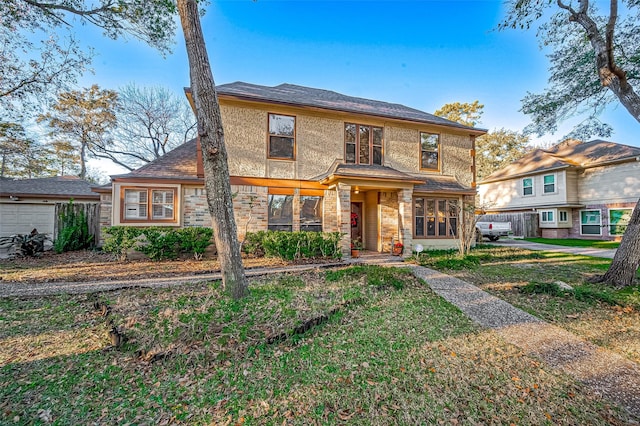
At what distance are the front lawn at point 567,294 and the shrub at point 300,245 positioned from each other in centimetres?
293

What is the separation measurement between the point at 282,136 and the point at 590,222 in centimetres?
2034

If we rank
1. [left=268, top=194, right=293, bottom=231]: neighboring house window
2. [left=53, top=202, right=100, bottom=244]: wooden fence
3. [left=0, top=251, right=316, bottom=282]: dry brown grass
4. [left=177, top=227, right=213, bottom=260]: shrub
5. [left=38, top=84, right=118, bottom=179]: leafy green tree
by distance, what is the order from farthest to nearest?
[left=38, top=84, right=118, bottom=179]: leafy green tree → [left=53, top=202, right=100, bottom=244]: wooden fence → [left=268, top=194, right=293, bottom=231]: neighboring house window → [left=177, top=227, right=213, bottom=260]: shrub → [left=0, top=251, right=316, bottom=282]: dry brown grass

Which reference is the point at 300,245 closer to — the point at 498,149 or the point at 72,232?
the point at 72,232

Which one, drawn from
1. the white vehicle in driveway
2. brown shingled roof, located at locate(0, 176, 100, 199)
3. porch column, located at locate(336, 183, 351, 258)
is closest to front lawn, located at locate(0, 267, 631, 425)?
porch column, located at locate(336, 183, 351, 258)

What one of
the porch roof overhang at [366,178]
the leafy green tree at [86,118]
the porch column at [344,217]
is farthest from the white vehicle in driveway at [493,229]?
the leafy green tree at [86,118]

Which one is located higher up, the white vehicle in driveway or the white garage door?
the white garage door

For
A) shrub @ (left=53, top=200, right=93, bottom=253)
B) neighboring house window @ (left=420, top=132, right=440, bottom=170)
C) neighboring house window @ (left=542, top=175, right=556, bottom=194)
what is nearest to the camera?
shrub @ (left=53, top=200, right=93, bottom=253)

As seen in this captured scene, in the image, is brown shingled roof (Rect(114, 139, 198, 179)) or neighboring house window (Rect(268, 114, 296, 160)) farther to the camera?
neighboring house window (Rect(268, 114, 296, 160))

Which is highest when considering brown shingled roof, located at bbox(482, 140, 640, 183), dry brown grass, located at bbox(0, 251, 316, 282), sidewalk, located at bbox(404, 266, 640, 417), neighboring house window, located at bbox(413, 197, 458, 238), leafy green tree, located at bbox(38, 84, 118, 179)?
leafy green tree, located at bbox(38, 84, 118, 179)

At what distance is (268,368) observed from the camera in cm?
287

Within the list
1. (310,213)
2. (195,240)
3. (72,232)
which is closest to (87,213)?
(72,232)

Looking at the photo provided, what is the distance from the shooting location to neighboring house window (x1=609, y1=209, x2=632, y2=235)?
1539cm

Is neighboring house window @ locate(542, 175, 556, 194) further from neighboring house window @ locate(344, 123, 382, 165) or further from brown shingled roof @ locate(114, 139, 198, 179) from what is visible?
brown shingled roof @ locate(114, 139, 198, 179)

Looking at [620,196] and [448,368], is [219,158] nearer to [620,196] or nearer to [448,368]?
[448,368]
